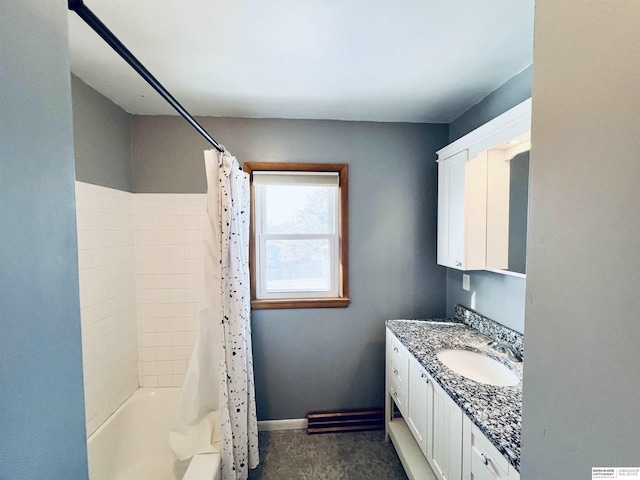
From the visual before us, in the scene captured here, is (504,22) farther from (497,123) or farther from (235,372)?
(235,372)

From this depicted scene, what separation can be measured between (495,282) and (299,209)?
5.09ft

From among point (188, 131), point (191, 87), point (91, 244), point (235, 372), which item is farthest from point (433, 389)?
point (188, 131)

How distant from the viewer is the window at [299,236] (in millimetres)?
2139

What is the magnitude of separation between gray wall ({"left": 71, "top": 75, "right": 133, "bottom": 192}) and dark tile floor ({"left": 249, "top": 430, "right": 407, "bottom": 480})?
2.25 metres

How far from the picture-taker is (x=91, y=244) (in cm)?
161

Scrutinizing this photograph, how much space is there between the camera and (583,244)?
43 centimetres

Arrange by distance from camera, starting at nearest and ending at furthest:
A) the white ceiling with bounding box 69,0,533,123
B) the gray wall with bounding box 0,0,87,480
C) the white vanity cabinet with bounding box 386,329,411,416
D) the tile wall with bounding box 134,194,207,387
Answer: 1. the gray wall with bounding box 0,0,87,480
2. the white ceiling with bounding box 69,0,533,123
3. the white vanity cabinet with bounding box 386,329,411,416
4. the tile wall with bounding box 134,194,207,387

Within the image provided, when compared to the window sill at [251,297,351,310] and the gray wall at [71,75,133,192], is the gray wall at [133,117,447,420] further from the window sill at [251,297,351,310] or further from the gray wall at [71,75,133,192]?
the gray wall at [71,75,133,192]

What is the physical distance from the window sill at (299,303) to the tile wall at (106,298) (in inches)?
37.0

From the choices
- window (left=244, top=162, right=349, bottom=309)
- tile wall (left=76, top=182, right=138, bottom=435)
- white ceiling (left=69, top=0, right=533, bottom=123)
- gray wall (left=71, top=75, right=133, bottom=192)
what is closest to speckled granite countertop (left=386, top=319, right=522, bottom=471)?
window (left=244, top=162, right=349, bottom=309)

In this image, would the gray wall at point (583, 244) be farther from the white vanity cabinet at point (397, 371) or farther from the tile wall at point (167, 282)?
the tile wall at point (167, 282)

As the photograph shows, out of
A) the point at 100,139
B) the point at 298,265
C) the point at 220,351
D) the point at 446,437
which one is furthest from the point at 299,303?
the point at 100,139

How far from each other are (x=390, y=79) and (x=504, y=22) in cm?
58

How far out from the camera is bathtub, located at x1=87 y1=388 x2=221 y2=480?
1604 mm
